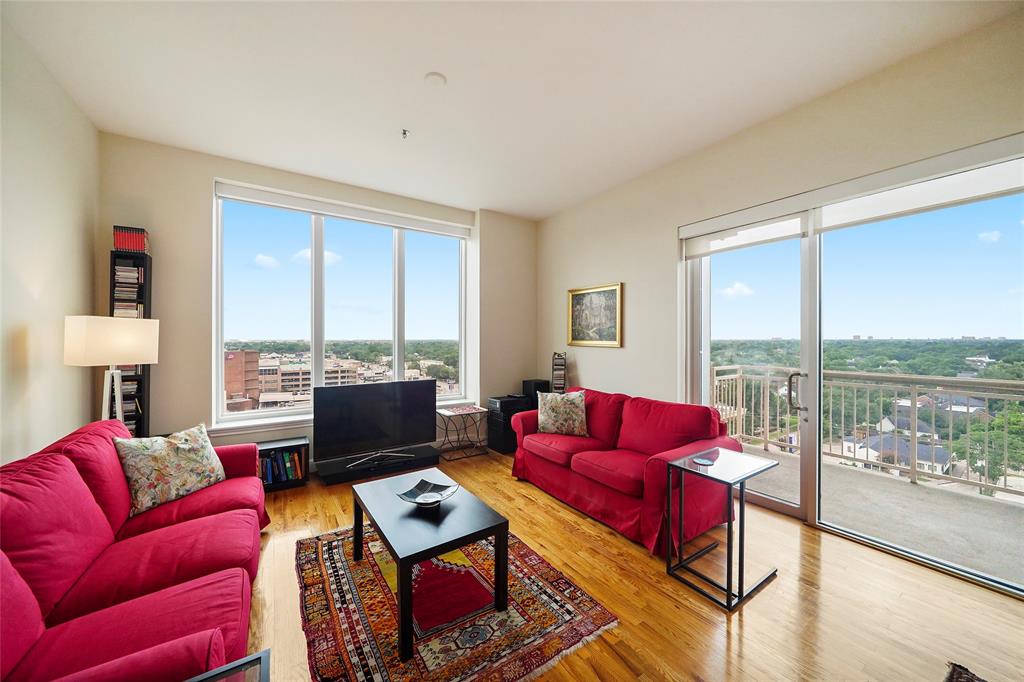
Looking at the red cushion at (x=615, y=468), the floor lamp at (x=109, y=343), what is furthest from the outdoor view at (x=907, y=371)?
the floor lamp at (x=109, y=343)

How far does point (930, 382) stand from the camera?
2.56 metres

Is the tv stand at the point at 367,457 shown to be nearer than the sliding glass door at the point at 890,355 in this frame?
No

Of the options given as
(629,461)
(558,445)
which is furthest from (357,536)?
(629,461)

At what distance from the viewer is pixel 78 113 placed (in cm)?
261

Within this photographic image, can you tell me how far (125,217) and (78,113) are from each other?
720mm

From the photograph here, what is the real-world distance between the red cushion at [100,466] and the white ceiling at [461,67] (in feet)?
6.87

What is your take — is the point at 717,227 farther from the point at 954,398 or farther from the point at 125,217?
the point at 125,217

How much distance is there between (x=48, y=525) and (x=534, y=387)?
3886 mm

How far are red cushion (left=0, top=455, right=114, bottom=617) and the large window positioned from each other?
7.27ft

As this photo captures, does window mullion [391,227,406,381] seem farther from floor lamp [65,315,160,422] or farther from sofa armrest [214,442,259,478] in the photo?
floor lamp [65,315,160,422]

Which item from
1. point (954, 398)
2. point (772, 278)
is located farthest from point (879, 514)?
point (772, 278)

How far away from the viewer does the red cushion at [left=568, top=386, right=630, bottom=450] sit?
10.7 ft

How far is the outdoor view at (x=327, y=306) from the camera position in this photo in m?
3.66

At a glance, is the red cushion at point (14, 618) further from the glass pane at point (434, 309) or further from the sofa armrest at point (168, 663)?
the glass pane at point (434, 309)
